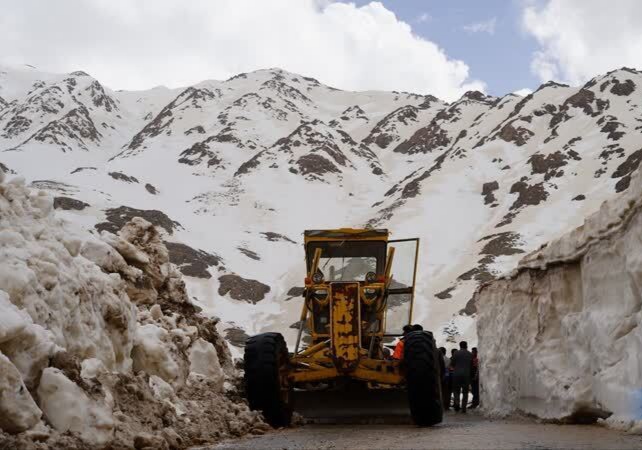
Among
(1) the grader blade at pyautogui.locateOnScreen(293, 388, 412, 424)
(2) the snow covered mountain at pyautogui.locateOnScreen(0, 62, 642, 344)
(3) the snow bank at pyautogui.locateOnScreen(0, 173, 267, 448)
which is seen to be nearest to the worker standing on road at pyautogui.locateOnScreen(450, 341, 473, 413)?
(1) the grader blade at pyautogui.locateOnScreen(293, 388, 412, 424)

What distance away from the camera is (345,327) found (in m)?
9.02

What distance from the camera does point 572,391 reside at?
924 cm

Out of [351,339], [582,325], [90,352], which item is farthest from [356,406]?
[90,352]

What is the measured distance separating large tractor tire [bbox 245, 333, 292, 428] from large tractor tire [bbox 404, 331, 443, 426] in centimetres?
152

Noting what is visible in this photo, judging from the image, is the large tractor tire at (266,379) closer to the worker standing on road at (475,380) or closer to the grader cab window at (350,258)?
the grader cab window at (350,258)

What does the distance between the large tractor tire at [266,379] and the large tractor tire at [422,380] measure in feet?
5.00

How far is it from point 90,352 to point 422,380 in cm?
388

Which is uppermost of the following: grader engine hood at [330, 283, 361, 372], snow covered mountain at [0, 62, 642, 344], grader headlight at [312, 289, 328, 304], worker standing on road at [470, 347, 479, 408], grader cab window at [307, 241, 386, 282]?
snow covered mountain at [0, 62, 642, 344]

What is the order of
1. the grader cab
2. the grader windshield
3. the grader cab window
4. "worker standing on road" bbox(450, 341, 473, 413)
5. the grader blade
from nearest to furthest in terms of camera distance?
the grader cab → the grader blade → the grader windshield → the grader cab window → "worker standing on road" bbox(450, 341, 473, 413)

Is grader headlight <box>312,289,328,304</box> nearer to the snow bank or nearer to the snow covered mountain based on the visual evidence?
the snow bank

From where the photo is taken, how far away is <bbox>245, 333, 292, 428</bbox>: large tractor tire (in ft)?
28.4

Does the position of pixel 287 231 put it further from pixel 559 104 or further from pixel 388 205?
pixel 559 104

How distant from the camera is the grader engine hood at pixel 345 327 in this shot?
884 centimetres

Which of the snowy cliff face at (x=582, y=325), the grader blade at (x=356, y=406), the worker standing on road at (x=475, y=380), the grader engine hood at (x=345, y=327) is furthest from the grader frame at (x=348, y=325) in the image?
the worker standing on road at (x=475, y=380)
